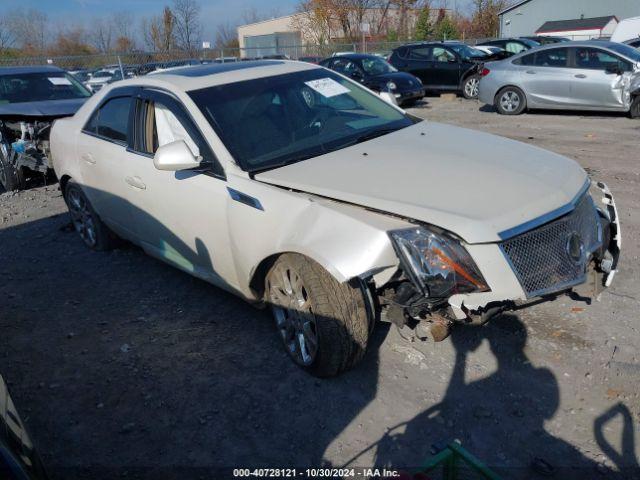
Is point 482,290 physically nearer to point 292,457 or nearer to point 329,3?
point 292,457

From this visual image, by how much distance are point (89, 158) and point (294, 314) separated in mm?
2738

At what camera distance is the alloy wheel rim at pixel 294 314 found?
322 centimetres

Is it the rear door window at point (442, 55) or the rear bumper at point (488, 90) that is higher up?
the rear door window at point (442, 55)

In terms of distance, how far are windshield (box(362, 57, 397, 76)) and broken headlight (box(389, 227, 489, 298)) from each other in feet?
43.6

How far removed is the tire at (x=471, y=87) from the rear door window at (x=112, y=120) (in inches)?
505

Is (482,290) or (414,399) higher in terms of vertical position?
(482,290)

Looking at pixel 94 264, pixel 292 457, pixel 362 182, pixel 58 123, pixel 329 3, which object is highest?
pixel 329 3

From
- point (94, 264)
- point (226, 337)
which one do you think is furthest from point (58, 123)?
point (226, 337)

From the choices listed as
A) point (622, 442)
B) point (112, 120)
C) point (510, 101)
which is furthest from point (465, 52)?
point (622, 442)

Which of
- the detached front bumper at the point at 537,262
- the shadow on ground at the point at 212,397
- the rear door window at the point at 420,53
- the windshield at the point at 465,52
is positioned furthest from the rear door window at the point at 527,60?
the detached front bumper at the point at 537,262

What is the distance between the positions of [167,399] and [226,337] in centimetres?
70

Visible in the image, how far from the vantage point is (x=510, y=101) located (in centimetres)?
1269

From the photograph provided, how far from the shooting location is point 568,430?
2820 mm

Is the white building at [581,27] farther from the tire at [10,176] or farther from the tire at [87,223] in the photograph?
the tire at [87,223]
